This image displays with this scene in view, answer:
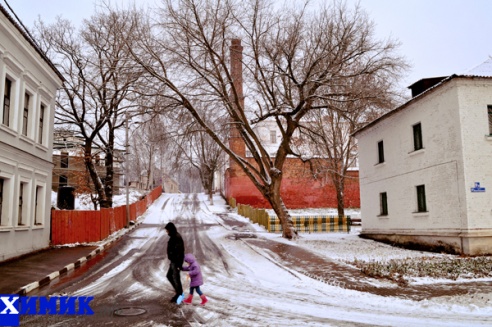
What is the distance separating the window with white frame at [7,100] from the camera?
1477 centimetres

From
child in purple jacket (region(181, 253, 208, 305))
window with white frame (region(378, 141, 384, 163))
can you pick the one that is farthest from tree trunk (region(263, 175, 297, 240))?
child in purple jacket (region(181, 253, 208, 305))

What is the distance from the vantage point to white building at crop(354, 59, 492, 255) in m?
15.8

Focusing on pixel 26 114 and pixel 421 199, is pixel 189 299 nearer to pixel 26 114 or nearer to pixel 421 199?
pixel 26 114

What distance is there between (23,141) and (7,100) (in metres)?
1.75

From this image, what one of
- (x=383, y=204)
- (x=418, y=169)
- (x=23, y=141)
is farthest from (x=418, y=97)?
(x=23, y=141)

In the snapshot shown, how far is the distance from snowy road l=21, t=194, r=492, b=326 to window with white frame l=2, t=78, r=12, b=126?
607 centimetres

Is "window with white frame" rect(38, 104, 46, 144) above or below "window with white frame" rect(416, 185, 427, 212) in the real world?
above

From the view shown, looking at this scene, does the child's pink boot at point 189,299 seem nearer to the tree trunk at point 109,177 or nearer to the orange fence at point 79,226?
the orange fence at point 79,226

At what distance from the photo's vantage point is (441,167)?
56.2 feet

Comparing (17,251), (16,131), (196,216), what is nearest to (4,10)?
(16,131)

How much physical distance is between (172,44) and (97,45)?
8090 mm

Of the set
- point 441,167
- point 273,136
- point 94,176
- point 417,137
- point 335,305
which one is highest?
point 273,136

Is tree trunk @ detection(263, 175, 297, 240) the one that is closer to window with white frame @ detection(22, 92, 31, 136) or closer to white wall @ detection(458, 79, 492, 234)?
white wall @ detection(458, 79, 492, 234)

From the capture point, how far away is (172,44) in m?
21.2
